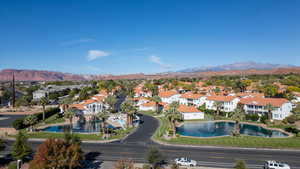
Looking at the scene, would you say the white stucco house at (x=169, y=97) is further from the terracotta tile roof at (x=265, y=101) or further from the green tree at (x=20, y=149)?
the green tree at (x=20, y=149)

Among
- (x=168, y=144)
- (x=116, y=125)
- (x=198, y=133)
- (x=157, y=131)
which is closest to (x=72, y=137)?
(x=168, y=144)

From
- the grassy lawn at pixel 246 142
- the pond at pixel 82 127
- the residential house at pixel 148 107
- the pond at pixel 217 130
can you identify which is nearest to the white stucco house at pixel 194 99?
the residential house at pixel 148 107

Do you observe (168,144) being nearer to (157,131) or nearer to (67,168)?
(157,131)

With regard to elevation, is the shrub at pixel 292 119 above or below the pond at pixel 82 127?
above

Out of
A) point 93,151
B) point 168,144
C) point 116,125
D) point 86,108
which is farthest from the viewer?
point 86,108

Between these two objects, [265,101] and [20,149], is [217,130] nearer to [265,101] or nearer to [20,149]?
[265,101]

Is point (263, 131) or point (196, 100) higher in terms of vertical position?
point (196, 100)
